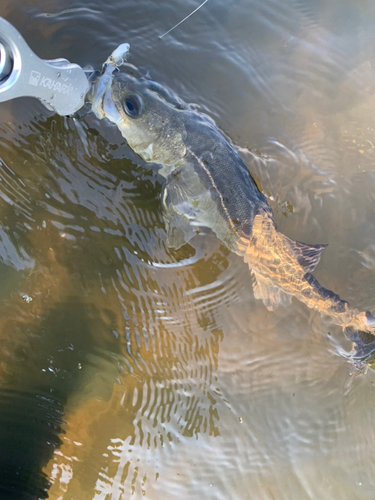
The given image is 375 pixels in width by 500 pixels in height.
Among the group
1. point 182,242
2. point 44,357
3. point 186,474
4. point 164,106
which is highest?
point 164,106

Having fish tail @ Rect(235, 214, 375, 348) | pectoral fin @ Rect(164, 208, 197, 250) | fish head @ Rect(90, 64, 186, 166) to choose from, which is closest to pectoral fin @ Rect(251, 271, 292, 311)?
fish tail @ Rect(235, 214, 375, 348)

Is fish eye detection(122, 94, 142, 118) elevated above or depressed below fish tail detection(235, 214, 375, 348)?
above

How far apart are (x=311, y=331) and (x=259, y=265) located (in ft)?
3.31

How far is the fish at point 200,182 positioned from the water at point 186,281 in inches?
8.3

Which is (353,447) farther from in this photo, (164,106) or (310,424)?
(164,106)

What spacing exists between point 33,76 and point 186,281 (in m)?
1.99

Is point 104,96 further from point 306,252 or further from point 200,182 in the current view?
point 306,252

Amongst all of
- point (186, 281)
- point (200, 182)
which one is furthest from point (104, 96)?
point (186, 281)

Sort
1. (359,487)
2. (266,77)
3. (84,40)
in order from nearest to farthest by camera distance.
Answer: (84,40), (266,77), (359,487)

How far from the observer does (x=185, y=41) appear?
316 cm

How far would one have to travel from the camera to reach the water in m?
2.98

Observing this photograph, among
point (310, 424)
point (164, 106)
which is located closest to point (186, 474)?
point (310, 424)

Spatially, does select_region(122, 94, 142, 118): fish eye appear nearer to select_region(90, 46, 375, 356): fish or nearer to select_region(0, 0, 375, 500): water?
select_region(90, 46, 375, 356): fish

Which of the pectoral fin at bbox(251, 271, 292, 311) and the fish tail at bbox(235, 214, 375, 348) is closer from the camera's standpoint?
the fish tail at bbox(235, 214, 375, 348)
